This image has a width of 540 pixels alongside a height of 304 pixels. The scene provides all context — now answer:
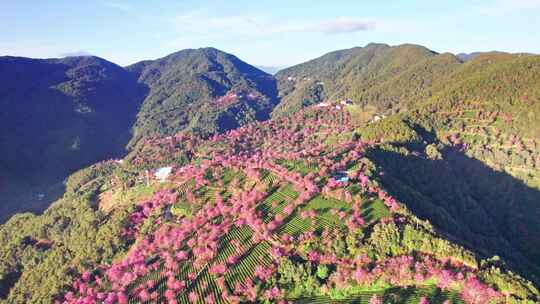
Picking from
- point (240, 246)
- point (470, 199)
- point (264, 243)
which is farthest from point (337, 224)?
point (470, 199)

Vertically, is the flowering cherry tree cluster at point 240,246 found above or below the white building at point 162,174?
above

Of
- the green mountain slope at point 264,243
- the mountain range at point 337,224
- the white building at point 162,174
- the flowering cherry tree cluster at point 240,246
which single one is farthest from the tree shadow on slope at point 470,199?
the white building at point 162,174

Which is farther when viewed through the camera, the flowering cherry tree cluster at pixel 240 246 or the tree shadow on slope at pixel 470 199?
the tree shadow on slope at pixel 470 199

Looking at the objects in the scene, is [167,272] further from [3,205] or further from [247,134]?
[3,205]

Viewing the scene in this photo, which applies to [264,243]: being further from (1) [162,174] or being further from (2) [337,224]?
(1) [162,174]

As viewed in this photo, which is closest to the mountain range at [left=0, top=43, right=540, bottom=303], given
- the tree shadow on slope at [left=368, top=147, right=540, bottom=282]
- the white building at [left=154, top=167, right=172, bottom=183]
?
the tree shadow on slope at [left=368, top=147, right=540, bottom=282]

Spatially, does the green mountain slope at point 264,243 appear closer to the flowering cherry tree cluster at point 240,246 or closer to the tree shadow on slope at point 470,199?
the flowering cherry tree cluster at point 240,246

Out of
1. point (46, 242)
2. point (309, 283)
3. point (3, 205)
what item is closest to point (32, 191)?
point (3, 205)

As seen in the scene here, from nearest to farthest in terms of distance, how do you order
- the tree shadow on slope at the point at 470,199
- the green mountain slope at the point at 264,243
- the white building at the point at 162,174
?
the green mountain slope at the point at 264,243, the tree shadow on slope at the point at 470,199, the white building at the point at 162,174
